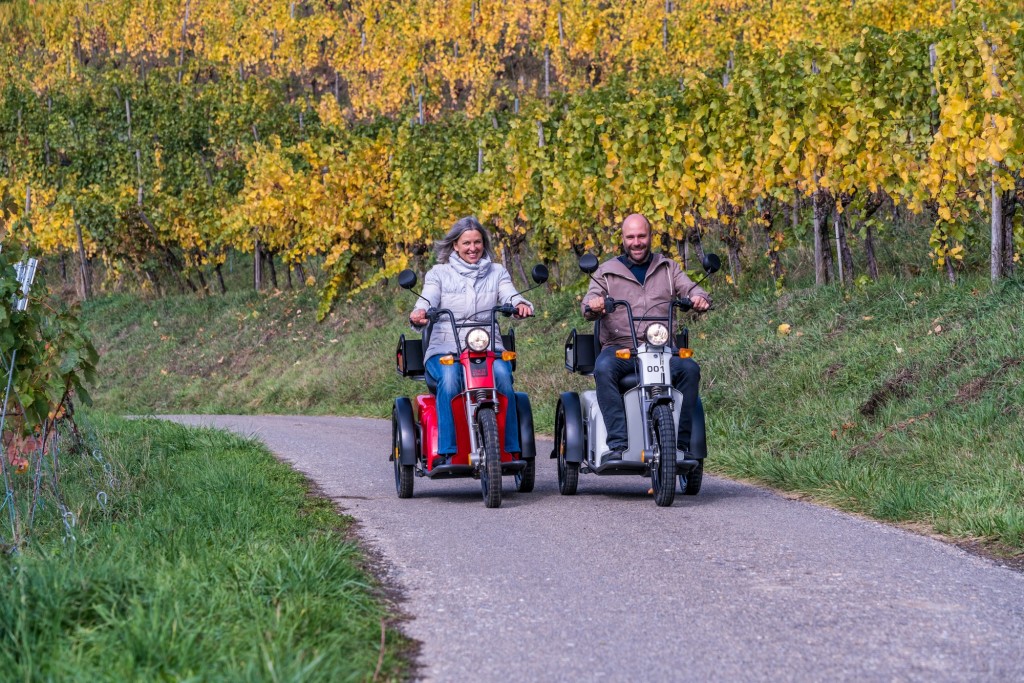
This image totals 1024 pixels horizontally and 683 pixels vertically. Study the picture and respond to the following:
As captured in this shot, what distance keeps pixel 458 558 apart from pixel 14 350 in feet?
10.2

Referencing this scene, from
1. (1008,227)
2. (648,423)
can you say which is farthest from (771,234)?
(648,423)

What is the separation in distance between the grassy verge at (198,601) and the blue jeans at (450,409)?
1.11m

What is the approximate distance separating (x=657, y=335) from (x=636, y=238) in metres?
0.77

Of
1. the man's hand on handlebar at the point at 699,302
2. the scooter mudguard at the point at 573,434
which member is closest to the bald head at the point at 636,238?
the man's hand on handlebar at the point at 699,302

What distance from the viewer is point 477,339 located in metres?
7.74

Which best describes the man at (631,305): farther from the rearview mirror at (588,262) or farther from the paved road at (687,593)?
the paved road at (687,593)

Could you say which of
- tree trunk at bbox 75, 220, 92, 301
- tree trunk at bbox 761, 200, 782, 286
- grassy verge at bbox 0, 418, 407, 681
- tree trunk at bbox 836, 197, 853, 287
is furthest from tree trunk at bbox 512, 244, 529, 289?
tree trunk at bbox 75, 220, 92, 301

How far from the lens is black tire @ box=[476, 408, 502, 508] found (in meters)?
7.45

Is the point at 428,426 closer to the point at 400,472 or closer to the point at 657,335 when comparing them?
the point at 400,472

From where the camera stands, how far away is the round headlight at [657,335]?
7523 mm

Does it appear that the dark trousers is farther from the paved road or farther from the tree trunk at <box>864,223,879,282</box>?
the tree trunk at <box>864,223,879,282</box>

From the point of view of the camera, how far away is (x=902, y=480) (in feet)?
25.0

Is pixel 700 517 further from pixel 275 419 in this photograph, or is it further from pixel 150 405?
pixel 150 405

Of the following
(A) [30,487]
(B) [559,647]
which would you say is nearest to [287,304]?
(A) [30,487]
